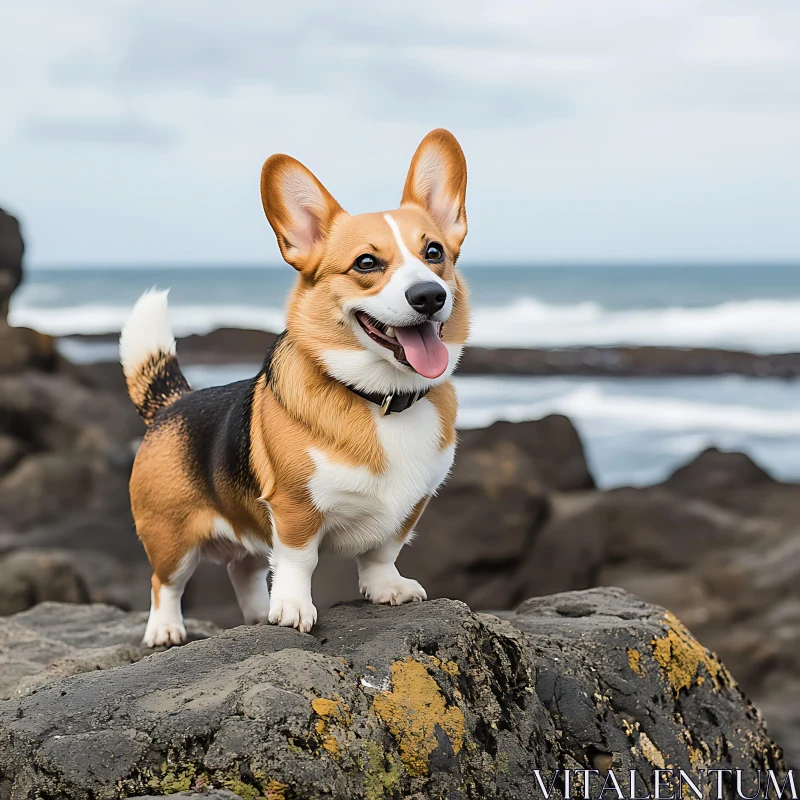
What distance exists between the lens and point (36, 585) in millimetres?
7543

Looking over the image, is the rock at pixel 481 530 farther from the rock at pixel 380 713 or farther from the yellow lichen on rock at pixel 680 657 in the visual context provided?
the rock at pixel 380 713

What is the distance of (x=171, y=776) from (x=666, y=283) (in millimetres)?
49547

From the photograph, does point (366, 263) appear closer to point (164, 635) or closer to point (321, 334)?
point (321, 334)

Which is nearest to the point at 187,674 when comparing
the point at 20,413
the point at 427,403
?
the point at 427,403

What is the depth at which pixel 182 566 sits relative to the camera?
452 cm

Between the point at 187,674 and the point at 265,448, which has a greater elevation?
the point at 265,448

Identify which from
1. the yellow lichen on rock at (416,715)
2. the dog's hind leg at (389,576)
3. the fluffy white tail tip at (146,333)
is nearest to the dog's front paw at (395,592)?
the dog's hind leg at (389,576)

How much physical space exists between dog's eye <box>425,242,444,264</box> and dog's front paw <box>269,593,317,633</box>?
51.7 inches

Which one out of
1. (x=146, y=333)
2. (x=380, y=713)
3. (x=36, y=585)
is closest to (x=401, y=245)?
(x=380, y=713)

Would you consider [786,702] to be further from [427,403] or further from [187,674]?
[187,674]

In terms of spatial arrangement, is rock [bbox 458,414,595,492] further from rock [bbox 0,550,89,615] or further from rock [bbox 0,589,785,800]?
rock [bbox 0,589,785,800]

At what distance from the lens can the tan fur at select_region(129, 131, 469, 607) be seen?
3.72 metres

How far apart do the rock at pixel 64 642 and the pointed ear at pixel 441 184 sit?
2.24 metres

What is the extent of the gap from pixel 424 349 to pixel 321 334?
412 millimetres
